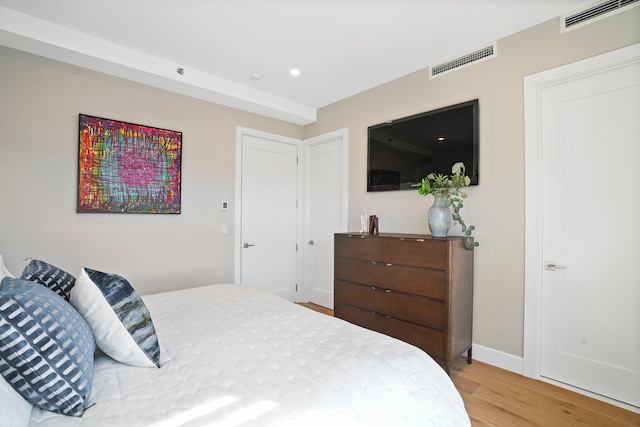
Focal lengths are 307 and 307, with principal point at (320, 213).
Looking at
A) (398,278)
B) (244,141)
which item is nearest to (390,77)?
(244,141)

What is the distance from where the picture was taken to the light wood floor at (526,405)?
1.84 meters

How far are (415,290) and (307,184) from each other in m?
2.33

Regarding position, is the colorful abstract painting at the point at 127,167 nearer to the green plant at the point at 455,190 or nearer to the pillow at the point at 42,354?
the pillow at the point at 42,354

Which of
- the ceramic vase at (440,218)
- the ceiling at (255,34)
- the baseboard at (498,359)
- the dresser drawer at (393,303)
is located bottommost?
the baseboard at (498,359)

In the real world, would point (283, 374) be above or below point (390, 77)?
below

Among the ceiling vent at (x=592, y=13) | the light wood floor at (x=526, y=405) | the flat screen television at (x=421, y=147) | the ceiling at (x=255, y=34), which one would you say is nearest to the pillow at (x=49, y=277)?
the ceiling at (x=255, y=34)

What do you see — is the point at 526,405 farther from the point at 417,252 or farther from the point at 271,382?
the point at 271,382

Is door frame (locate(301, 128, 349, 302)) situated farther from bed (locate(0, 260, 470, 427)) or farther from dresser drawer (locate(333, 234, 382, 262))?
bed (locate(0, 260, 470, 427))

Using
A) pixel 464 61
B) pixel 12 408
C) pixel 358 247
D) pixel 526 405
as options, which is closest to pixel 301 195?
pixel 358 247

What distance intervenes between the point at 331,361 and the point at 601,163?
228cm

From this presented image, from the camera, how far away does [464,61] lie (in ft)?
8.99

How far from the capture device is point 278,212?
4.13 meters

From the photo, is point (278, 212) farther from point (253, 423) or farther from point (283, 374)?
point (253, 423)

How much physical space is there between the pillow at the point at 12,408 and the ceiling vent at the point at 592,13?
135 inches
